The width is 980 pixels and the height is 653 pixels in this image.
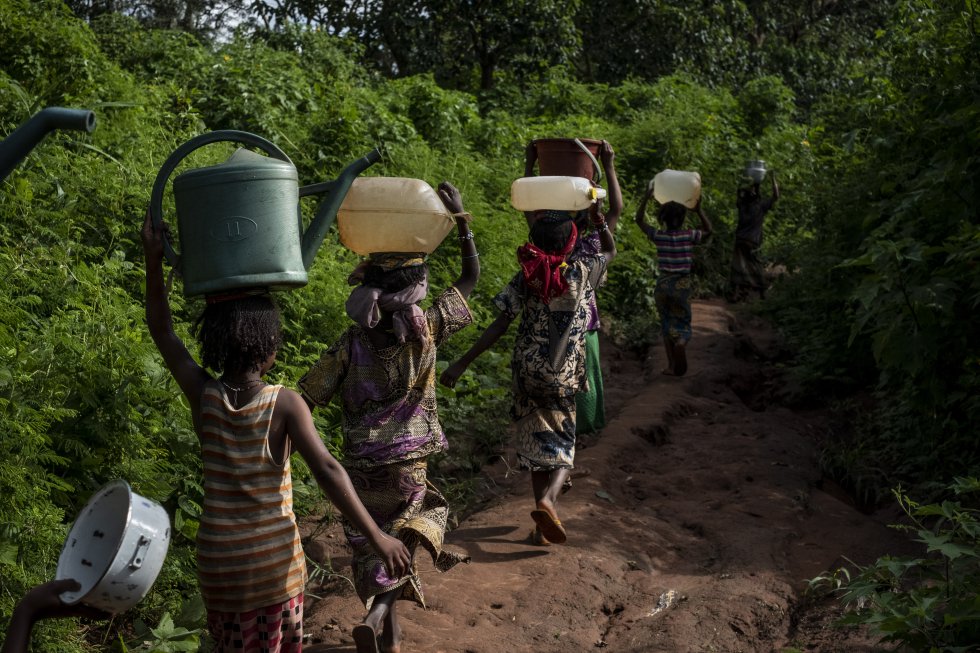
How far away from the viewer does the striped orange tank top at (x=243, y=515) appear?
278 cm

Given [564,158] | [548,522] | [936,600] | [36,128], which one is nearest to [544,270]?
[564,158]

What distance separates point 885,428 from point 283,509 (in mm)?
5064

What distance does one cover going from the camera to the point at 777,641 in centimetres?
423

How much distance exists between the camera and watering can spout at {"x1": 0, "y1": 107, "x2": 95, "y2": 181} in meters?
2.03

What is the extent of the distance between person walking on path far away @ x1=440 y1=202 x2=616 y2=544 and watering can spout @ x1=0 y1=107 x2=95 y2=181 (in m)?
3.03

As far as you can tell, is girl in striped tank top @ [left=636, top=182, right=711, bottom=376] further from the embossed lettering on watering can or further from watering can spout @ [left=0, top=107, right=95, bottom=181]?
watering can spout @ [left=0, top=107, right=95, bottom=181]

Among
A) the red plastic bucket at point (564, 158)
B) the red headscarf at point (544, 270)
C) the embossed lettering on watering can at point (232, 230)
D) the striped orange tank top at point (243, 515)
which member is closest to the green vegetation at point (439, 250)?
the embossed lettering on watering can at point (232, 230)

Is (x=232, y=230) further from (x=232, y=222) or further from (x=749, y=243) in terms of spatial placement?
(x=749, y=243)

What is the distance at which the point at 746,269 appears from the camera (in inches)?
480

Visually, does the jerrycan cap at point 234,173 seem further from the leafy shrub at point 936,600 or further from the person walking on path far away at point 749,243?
the person walking on path far away at point 749,243

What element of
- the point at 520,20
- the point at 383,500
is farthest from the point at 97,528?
the point at 520,20

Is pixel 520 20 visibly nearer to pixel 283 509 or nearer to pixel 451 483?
pixel 451 483

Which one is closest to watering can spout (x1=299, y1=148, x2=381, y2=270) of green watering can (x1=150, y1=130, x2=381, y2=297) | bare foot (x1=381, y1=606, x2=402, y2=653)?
green watering can (x1=150, y1=130, x2=381, y2=297)

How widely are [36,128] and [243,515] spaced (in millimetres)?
1193
